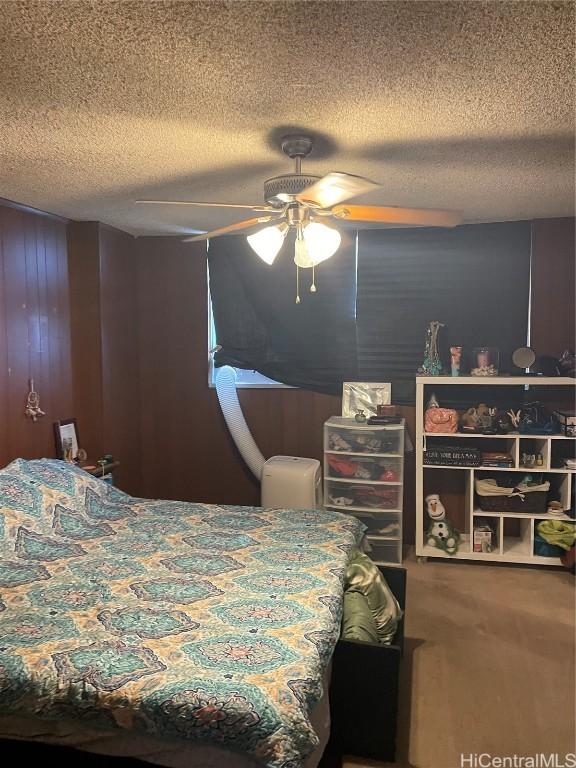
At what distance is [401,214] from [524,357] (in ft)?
6.38

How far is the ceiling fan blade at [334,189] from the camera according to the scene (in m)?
1.86

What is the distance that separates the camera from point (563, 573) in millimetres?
3660

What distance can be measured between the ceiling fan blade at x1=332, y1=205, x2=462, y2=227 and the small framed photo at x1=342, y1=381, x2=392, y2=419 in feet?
6.34

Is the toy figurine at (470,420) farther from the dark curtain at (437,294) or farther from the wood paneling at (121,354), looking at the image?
the wood paneling at (121,354)

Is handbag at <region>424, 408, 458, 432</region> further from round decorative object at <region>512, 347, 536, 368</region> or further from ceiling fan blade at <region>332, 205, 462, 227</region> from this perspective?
ceiling fan blade at <region>332, 205, 462, 227</region>

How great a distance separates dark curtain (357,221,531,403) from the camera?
3.97 m

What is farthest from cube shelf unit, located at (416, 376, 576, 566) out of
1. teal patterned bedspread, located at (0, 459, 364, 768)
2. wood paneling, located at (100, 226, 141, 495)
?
wood paneling, located at (100, 226, 141, 495)

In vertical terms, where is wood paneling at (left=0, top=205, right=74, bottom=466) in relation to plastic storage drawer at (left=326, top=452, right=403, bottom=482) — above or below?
above

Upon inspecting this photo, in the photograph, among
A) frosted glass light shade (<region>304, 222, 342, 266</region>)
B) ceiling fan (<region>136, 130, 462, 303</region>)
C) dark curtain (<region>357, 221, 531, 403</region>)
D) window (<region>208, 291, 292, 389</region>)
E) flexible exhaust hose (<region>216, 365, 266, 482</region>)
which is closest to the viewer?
ceiling fan (<region>136, 130, 462, 303</region>)

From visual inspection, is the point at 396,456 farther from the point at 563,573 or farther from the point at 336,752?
the point at 336,752

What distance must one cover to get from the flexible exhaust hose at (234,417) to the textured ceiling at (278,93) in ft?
5.31

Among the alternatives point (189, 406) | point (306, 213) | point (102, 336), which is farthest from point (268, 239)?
point (189, 406)

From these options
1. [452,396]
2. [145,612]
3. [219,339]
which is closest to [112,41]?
[145,612]

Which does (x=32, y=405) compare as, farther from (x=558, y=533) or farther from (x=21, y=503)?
(x=558, y=533)
